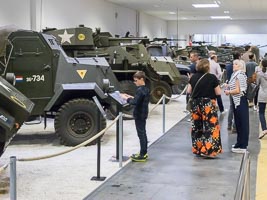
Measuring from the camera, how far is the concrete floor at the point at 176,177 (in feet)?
19.0

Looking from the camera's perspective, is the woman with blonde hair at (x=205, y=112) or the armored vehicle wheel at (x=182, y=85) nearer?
the woman with blonde hair at (x=205, y=112)

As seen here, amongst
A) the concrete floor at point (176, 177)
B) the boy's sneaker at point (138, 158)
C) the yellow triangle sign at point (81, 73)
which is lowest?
the concrete floor at point (176, 177)

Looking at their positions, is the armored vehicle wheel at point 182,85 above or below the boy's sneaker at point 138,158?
above

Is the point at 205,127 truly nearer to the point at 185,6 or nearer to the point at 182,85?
the point at 182,85

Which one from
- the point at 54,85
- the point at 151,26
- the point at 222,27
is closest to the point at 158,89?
the point at 54,85

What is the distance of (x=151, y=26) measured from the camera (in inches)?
1273

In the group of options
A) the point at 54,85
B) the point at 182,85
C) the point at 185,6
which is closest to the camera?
the point at 54,85

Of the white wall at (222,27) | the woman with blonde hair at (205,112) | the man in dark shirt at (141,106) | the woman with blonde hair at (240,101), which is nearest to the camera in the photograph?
the man in dark shirt at (141,106)

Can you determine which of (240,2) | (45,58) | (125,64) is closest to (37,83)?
(45,58)

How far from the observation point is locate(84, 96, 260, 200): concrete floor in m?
5.78

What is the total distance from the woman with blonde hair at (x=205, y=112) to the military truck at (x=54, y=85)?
5.20 feet

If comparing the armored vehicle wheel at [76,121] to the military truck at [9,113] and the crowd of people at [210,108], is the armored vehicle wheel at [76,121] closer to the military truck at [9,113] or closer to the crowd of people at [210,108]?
the crowd of people at [210,108]

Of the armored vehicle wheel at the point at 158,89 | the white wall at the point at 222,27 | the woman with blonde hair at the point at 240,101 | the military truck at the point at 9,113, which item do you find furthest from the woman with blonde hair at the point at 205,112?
the white wall at the point at 222,27

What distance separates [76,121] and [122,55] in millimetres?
5469
